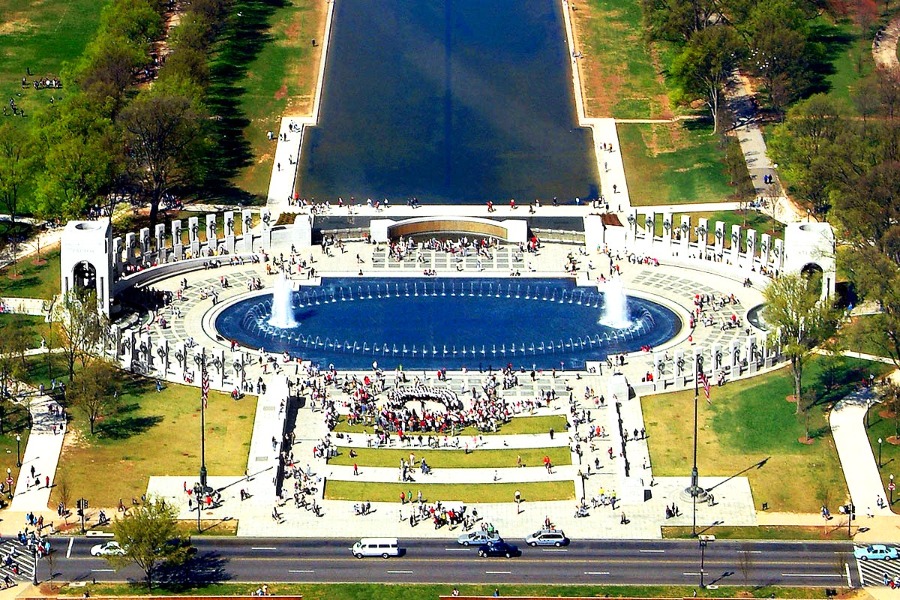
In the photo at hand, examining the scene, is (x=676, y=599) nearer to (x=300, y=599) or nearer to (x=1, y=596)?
(x=300, y=599)

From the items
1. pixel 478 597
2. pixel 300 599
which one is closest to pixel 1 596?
pixel 300 599

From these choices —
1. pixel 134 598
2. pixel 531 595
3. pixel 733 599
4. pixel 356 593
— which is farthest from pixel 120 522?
pixel 733 599

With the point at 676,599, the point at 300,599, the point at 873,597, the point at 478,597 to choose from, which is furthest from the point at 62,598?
the point at 873,597

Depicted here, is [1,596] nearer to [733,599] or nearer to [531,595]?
[531,595]

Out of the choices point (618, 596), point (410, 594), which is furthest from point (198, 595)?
point (618, 596)

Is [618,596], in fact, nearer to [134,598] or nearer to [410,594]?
[410,594]

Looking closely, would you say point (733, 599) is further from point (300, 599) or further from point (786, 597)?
point (300, 599)
